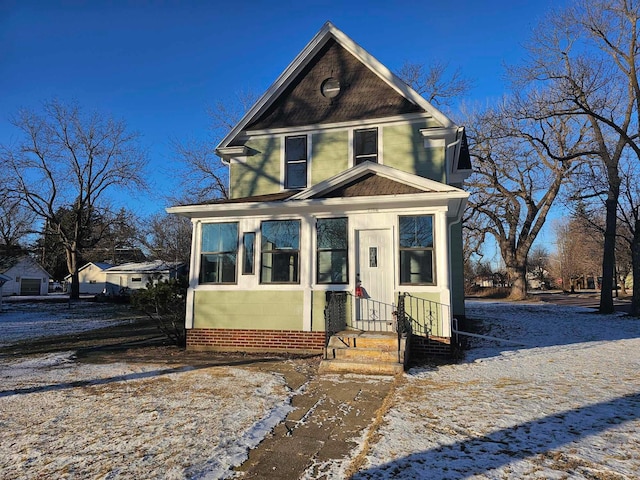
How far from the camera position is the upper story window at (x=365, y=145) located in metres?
10.6

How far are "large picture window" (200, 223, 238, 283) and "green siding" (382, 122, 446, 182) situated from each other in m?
4.34

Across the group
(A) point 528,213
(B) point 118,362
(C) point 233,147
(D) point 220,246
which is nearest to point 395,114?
(C) point 233,147

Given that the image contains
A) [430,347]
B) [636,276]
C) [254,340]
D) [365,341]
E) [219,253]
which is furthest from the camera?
[636,276]

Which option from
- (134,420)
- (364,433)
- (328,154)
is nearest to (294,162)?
(328,154)

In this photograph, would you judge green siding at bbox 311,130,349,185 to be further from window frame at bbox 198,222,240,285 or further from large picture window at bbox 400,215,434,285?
large picture window at bbox 400,215,434,285

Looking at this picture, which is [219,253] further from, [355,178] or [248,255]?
[355,178]

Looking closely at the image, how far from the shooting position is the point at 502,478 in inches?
125

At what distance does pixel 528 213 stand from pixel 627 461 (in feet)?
89.2

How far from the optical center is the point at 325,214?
8914 mm

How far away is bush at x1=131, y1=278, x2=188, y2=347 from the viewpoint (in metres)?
9.60

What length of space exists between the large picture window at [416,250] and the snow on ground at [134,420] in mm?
3456

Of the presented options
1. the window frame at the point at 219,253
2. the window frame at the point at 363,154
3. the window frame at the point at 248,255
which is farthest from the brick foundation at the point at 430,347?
the window frame at the point at 363,154

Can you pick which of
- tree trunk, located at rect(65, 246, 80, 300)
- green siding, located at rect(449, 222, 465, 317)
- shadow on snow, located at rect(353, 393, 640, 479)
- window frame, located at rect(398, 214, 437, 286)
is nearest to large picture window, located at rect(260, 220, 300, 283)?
window frame, located at rect(398, 214, 437, 286)

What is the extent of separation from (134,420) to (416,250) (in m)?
Answer: 5.82
